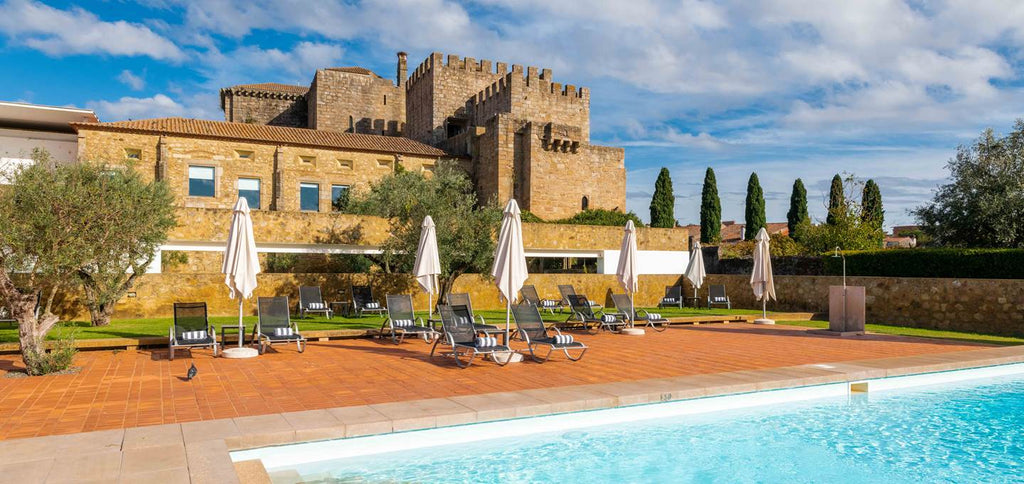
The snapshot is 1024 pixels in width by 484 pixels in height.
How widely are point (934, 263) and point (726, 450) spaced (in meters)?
14.8

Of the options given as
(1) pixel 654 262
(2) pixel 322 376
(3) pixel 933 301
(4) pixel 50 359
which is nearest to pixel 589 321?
(2) pixel 322 376

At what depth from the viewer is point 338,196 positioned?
1313 inches

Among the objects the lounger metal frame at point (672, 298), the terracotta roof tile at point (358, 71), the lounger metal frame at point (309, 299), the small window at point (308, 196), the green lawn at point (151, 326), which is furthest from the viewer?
the terracotta roof tile at point (358, 71)

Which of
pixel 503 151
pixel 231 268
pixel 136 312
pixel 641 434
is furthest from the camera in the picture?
pixel 503 151

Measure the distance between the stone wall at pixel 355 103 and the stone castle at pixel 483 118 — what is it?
66mm

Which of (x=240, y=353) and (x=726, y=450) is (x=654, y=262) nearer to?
(x=240, y=353)

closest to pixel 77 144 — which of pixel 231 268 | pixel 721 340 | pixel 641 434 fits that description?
pixel 231 268

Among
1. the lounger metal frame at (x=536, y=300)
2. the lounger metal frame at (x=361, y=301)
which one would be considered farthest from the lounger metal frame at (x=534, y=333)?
the lounger metal frame at (x=361, y=301)

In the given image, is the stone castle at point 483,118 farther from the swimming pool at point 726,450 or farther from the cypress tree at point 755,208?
the swimming pool at point 726,450

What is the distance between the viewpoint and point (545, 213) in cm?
3541

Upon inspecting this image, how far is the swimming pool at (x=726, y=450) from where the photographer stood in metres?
5.35

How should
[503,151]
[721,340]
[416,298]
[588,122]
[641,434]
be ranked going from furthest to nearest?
1. [588,122]
2. [503,151]
3. [416,298]
4. [721,340]
5. [641,434]

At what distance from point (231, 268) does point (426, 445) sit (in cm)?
572

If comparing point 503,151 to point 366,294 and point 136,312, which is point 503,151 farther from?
point 136,312
